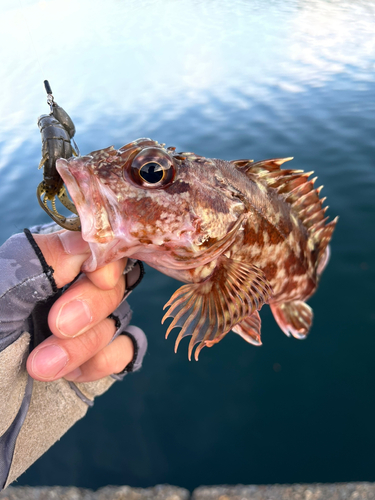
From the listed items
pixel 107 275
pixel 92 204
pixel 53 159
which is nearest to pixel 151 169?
pixel 92 204

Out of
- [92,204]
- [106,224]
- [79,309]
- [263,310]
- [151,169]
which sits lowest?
[263,310]

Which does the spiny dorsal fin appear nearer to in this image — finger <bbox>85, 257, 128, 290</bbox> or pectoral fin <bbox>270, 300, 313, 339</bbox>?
pectoral fin <bbox>270, 300, 313, 339</bbox>

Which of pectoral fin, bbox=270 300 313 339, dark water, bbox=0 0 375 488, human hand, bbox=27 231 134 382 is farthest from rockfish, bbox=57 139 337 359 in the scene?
dark water, bbox=0 0 375 488

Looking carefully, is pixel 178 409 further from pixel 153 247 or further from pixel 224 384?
pixel 153 247

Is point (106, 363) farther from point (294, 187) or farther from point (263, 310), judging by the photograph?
point (263, 310)

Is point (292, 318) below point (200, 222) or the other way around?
below

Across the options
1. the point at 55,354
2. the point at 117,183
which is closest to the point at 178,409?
the point at 55,354
